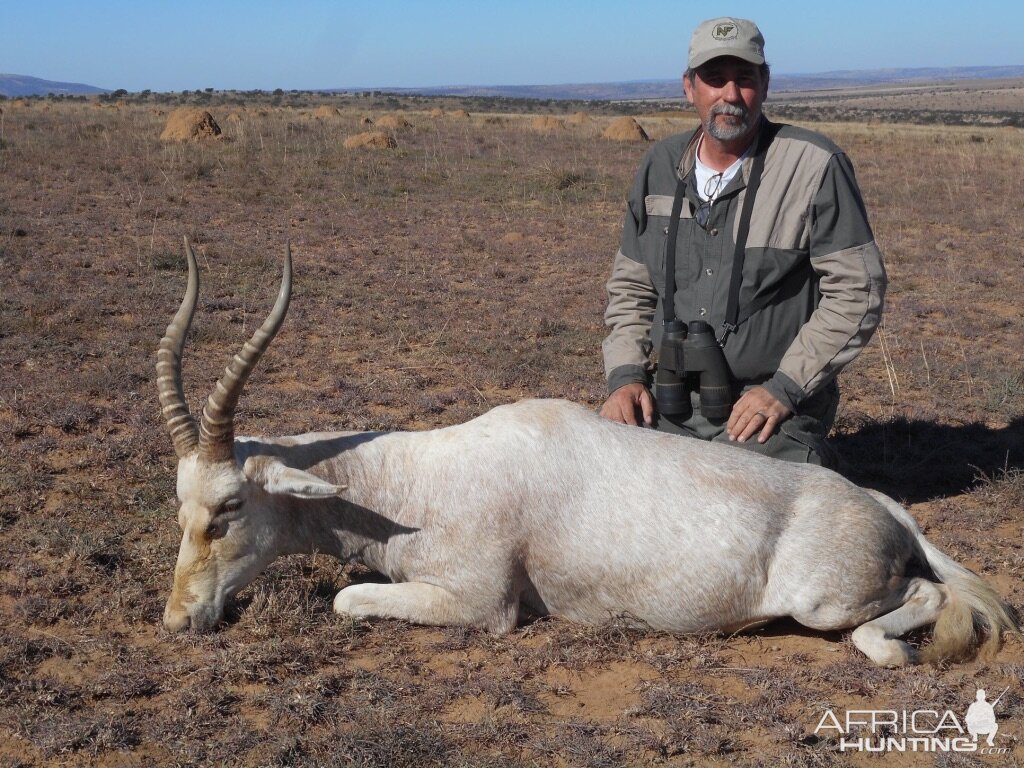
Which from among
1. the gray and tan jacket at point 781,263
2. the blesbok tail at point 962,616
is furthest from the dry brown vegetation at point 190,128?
the blesbok tail at point 962,616

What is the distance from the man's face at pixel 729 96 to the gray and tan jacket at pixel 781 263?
0.69 feet

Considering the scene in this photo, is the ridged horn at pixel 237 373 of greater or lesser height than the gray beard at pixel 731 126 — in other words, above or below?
below

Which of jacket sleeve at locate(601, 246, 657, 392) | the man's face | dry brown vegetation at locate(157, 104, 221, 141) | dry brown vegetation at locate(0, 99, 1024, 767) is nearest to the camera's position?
dry brown vegetation at locate(0, 99, 1024, 767)

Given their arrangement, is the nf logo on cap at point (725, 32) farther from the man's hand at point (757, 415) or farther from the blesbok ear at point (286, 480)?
the blesbok ear at point (286, 480)

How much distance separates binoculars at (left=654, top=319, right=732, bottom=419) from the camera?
17.8 ft

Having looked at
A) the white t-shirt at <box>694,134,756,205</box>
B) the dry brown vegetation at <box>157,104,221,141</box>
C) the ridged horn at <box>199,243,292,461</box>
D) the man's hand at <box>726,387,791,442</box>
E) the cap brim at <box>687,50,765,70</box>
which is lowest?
the man's hand at <box>726,387,791,442</box>

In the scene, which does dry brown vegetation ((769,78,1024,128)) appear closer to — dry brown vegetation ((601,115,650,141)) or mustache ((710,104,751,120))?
dry brown vegetation ((601,115,650,141))

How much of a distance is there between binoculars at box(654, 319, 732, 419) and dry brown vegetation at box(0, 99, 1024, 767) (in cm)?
137

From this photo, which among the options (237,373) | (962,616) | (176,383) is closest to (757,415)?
(962,616)

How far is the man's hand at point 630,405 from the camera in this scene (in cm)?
553

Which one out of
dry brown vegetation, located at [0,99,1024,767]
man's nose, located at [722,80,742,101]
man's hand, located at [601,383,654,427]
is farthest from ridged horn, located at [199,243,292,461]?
man's nose, located at [722,80,742,101]

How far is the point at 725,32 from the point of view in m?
5.33

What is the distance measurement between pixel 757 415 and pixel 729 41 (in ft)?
6.63

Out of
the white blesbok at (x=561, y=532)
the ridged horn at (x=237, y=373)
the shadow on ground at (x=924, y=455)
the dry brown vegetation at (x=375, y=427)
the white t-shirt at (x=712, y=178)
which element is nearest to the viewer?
the dry brown vegetation at (x=375, y=427)
